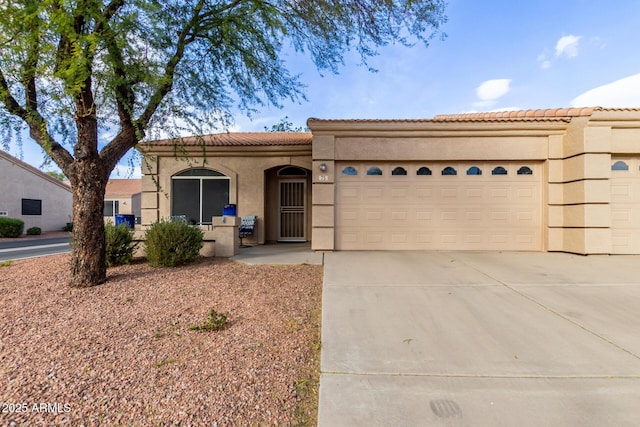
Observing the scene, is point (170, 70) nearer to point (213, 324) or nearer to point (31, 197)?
point (213, 324)

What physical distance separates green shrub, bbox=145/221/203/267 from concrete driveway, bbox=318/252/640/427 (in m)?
3.30

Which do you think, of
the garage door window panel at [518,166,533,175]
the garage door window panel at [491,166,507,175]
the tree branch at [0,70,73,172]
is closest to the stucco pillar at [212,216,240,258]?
the tree branch at [0,70,73,172]

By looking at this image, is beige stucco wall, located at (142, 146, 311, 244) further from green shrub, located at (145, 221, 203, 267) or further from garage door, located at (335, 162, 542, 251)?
green shrub, located at (145, 221, 203, 267)

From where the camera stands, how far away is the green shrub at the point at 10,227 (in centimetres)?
1777

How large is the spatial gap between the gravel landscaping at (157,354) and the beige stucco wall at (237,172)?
559 cm

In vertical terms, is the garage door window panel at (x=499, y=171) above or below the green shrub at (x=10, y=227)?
above

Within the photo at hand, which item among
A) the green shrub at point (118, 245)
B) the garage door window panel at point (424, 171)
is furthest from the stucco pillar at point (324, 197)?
the green shrub at point (118, 245)

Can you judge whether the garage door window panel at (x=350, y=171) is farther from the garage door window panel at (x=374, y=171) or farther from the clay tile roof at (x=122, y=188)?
the clay tile roof at (x=122, y=188)

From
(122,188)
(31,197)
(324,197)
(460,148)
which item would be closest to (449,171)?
(460,148)

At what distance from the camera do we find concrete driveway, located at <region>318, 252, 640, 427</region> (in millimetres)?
2434

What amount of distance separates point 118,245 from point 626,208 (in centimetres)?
1315

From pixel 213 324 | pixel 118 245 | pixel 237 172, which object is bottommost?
pixel 213 324

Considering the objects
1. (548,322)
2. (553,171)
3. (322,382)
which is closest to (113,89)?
(322,382)

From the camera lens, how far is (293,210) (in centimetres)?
1169
